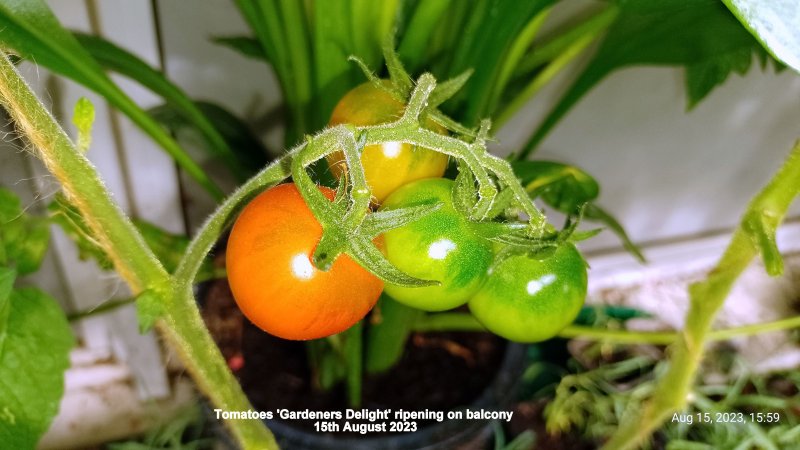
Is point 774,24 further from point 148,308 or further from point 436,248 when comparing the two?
point 148,308

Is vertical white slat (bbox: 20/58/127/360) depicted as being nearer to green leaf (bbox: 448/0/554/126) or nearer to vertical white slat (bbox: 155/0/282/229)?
vertical white slat (bbox: 155/0/282/229)

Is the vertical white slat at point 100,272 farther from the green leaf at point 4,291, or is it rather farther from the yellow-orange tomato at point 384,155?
the yellow-orange tomato at point 384,155

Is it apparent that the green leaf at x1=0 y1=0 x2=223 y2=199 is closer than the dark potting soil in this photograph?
Yes

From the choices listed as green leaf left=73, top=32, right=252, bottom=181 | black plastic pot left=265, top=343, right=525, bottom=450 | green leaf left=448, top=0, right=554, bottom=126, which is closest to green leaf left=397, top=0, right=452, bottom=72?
green leaf left=448, top=0, right=554, bottom=126

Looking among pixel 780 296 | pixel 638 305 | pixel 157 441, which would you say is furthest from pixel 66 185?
pixel 780 296

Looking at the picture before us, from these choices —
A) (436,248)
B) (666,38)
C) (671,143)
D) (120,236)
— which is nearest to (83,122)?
(120,236)

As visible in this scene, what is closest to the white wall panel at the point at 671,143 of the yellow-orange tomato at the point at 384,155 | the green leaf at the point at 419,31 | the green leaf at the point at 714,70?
the green leaf at the point at 714,70
